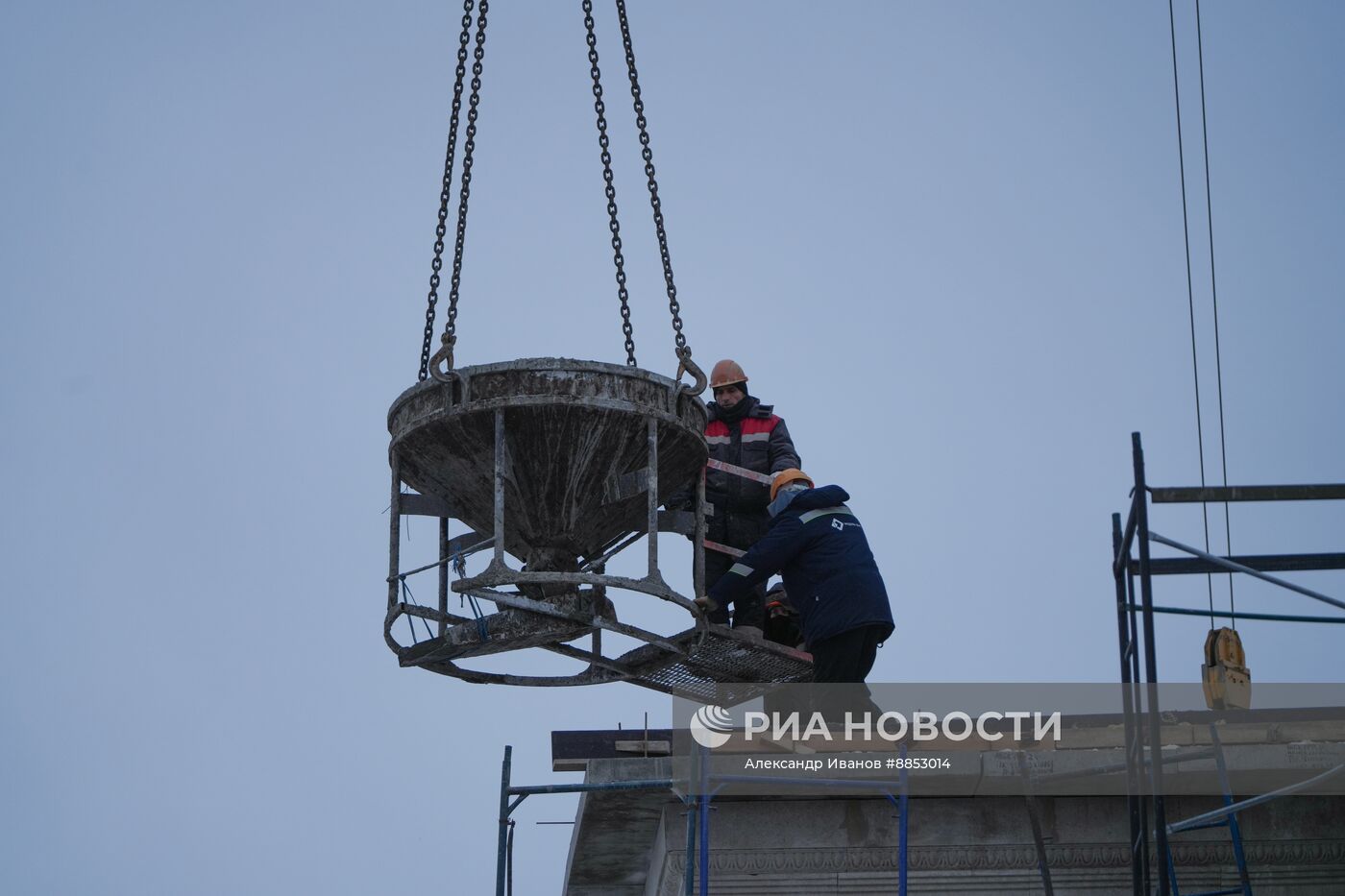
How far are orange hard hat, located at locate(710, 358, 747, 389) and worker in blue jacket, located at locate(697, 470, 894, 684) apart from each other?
1908mm

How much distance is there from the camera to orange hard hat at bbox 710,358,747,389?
50.3 feet

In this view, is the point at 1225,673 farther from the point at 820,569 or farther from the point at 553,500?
the point at 553,500

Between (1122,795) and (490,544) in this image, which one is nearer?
(1122,795)

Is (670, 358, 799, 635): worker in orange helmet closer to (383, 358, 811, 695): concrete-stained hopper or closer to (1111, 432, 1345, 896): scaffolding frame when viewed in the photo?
(383, 358, 811, 695): concrete-stained hopper

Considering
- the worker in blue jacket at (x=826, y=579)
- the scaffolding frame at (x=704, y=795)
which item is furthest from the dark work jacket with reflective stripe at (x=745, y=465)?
the scaffolding frame at (x=704, y=795)

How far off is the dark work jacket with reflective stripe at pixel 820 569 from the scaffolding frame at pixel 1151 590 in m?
3.45

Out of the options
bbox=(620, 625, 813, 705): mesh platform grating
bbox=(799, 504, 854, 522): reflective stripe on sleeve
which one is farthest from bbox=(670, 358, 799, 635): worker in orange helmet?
bbox=(799, 504, 854, 522): reflective stripe on sleeve

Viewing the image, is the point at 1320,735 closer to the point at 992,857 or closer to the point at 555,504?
the point at 992,857

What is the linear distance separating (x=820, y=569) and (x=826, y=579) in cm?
Answer: 9

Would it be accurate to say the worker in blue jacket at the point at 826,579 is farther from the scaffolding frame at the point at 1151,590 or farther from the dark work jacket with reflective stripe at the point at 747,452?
the scaffolding frame at the point at 1151,590

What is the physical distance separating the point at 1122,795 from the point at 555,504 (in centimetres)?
411

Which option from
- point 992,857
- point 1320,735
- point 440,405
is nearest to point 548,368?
point 440,405

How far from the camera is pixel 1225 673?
40.5 feet

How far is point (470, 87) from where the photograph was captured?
540 inches
